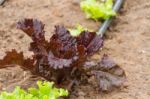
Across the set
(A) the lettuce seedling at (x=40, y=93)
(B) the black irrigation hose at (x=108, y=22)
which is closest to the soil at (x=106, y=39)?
(B) the black irrigation hose at (x=108, y=22)

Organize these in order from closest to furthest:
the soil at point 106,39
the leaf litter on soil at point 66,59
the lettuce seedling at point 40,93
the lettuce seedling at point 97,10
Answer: the lettuce seedling at point 40,93 → the leaf litter on soil at point 66,59 → the soil at point 106,39 → the lettuce seedling at point 97,10

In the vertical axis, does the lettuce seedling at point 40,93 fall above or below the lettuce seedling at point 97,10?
below

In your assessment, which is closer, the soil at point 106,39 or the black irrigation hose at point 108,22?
the soil at point 106,39

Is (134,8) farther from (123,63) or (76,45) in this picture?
(76,45)

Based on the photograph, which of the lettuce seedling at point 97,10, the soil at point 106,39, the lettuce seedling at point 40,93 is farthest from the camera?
the lettuce seedling at point 97,10

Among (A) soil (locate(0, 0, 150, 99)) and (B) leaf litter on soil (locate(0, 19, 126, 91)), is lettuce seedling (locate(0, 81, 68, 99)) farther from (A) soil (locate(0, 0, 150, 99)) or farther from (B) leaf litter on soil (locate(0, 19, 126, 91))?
(A) soil (locate(0, 0, 150, 99))

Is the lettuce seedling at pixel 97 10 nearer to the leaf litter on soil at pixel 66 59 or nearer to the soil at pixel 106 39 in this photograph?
the soil at pixel 106 39

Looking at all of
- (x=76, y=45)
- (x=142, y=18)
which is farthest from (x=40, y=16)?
(x=76, y=45)

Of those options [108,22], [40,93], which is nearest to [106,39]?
[108,22]
